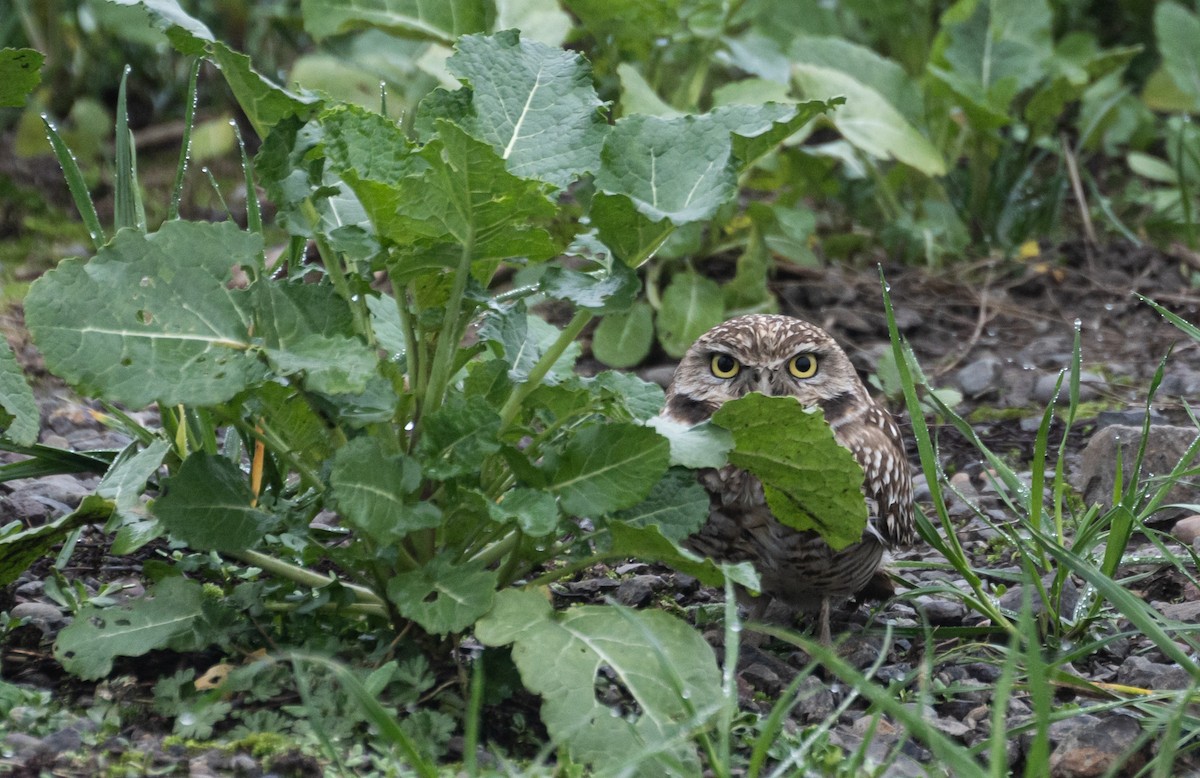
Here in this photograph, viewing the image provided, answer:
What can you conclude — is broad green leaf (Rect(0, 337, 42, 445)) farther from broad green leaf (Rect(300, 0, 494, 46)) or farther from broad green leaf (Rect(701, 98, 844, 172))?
broad green leaf (Rect(300, 0, 494, 46))

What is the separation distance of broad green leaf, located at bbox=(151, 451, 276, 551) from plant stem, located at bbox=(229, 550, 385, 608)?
10 cm

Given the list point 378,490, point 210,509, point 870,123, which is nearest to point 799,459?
point 378,490

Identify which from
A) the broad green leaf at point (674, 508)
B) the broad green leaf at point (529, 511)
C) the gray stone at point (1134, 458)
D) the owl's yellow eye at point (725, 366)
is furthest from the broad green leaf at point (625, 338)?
the broad green leaf at point (529, 511)

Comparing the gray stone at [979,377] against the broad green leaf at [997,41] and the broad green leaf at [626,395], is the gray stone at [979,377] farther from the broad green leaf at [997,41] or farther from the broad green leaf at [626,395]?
the broad green leaf at [626,395]

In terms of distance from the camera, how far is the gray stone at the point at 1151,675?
2.85m

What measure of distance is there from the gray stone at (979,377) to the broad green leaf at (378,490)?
3.12 meters

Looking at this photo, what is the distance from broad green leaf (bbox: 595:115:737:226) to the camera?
2.53 meters

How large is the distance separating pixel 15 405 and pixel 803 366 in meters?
1.98

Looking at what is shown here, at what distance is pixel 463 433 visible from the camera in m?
2.50

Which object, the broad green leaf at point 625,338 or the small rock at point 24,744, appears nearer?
the small rock at point 24,744

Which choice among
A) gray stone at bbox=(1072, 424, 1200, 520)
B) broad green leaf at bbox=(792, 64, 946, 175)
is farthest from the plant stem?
broad green leaf at bbox=(792, 64, 946, 175)

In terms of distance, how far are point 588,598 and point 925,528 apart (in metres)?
0.87

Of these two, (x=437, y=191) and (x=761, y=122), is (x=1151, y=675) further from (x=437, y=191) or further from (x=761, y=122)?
(x=437, y=191)

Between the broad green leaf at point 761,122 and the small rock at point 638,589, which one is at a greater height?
the broad green leaf at point 761,122
